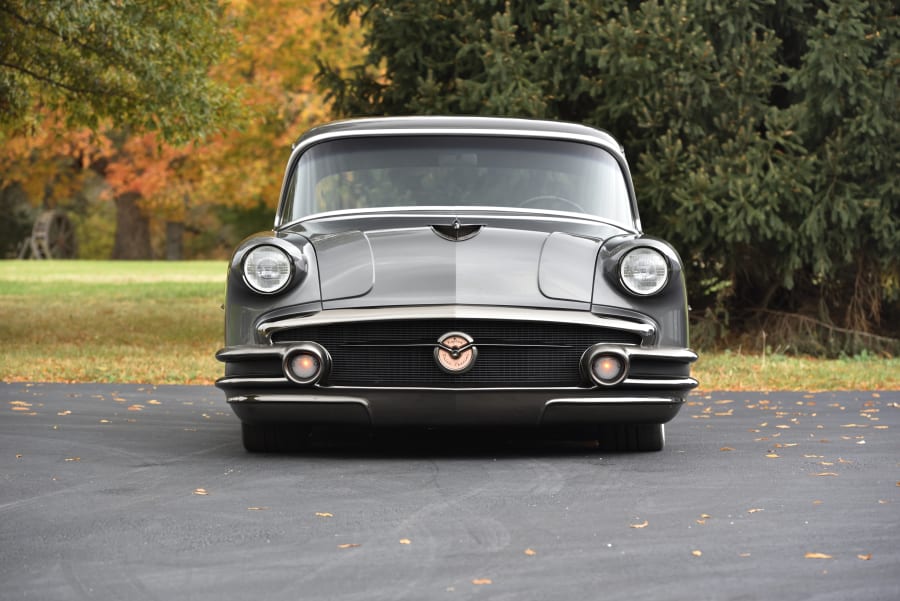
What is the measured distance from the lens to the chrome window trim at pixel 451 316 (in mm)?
6746

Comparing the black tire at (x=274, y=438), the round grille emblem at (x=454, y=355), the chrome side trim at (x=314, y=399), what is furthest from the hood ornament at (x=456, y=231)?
the black tire at (x=274, y=438)

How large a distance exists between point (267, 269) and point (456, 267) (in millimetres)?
904

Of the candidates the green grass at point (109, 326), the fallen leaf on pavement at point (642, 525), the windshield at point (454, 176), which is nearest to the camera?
the fallen leaf on pavement at point (642, 525)

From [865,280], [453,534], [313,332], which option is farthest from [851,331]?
[453,534]

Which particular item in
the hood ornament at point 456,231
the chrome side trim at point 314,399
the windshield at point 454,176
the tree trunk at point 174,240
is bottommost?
the tree trunk at point 174,240

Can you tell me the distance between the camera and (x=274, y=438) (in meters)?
7.45

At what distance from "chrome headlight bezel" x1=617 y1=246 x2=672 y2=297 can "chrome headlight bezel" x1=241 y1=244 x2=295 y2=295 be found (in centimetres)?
158

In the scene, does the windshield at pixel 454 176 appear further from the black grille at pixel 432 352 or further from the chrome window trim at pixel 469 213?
the black grille at pixel 432 352

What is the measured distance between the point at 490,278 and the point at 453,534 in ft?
6.22

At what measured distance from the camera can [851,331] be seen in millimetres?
15883

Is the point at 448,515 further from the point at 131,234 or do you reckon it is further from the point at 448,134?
the point at 131,234

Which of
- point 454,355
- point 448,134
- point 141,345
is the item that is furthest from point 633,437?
point 141,345

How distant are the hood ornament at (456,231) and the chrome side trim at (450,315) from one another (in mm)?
448

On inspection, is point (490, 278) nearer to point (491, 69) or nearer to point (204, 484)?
point (204, 484)
